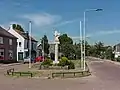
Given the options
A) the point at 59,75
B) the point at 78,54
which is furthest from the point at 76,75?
the point at 78,54

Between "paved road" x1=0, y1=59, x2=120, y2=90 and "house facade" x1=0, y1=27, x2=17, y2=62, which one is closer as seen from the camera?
"paved road" x1=0, y1=59, x2=120, y2=90

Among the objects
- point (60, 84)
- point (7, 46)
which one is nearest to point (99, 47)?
point (7, 46)

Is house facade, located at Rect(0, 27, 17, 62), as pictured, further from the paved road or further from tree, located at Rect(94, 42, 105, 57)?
tree, located at Rect(94, 42, 105, 57)

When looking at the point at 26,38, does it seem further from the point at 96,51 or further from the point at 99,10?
the point at 96,51

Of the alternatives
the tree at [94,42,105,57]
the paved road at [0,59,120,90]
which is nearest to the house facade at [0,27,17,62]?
the paved road at [0,59,120,90]

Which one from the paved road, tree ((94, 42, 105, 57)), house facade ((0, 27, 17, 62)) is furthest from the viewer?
tree ((94, 42, 105, 57))

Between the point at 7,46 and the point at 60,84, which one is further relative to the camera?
the point at 7,46

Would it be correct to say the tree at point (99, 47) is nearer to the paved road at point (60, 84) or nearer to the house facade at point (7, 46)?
the house facade at point (7, 46)

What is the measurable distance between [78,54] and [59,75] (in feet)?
248

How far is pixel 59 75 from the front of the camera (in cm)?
2852

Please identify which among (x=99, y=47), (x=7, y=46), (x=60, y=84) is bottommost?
(x=60, y=84)

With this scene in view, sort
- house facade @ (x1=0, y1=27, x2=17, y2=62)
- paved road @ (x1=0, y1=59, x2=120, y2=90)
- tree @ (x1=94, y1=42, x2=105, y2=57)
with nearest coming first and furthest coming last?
paved road @ (x1=0, y1=59, x2=120, y2=90), house facade @ (x1=0, y1=27, x2=17, y2=62), tree @ (x1=94, y1=42, x2=105, y2=57)

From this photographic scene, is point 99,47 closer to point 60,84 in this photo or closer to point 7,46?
point 7,46

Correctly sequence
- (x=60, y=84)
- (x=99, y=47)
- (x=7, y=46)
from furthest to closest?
(x=99, y=47), (x=7, y=46), (x=60, y=84)
